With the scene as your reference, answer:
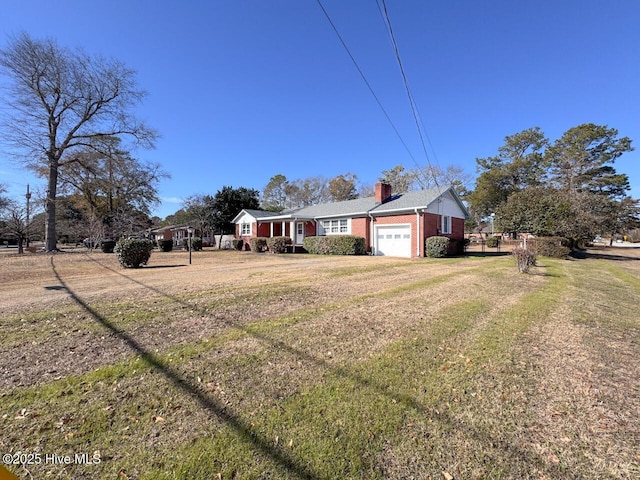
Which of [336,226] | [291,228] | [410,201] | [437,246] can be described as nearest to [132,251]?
[291,228]

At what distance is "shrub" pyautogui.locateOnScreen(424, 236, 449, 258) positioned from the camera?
57.4 ft

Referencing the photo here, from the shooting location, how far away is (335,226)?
76.5 ft

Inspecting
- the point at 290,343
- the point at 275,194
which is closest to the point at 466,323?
the point at 290,343

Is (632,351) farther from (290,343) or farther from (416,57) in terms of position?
(416,57)

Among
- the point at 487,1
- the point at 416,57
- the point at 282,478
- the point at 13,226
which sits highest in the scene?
the point at 487,1

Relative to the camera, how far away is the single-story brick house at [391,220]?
18500mm

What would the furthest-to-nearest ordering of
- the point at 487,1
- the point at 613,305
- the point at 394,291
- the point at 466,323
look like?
the point at 487,1 → the point at 394,291 → the point at 613,305 → the point at 466,323

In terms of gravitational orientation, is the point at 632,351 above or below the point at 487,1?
below

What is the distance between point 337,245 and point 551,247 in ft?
44.2

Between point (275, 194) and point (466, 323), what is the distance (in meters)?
48.2

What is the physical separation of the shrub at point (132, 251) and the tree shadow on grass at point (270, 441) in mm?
9382

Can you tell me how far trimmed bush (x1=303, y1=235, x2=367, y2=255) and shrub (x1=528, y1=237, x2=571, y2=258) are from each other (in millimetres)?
10558

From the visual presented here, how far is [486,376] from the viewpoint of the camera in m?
3.26

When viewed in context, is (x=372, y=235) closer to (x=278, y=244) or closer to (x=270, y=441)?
(x=278, y=244)
